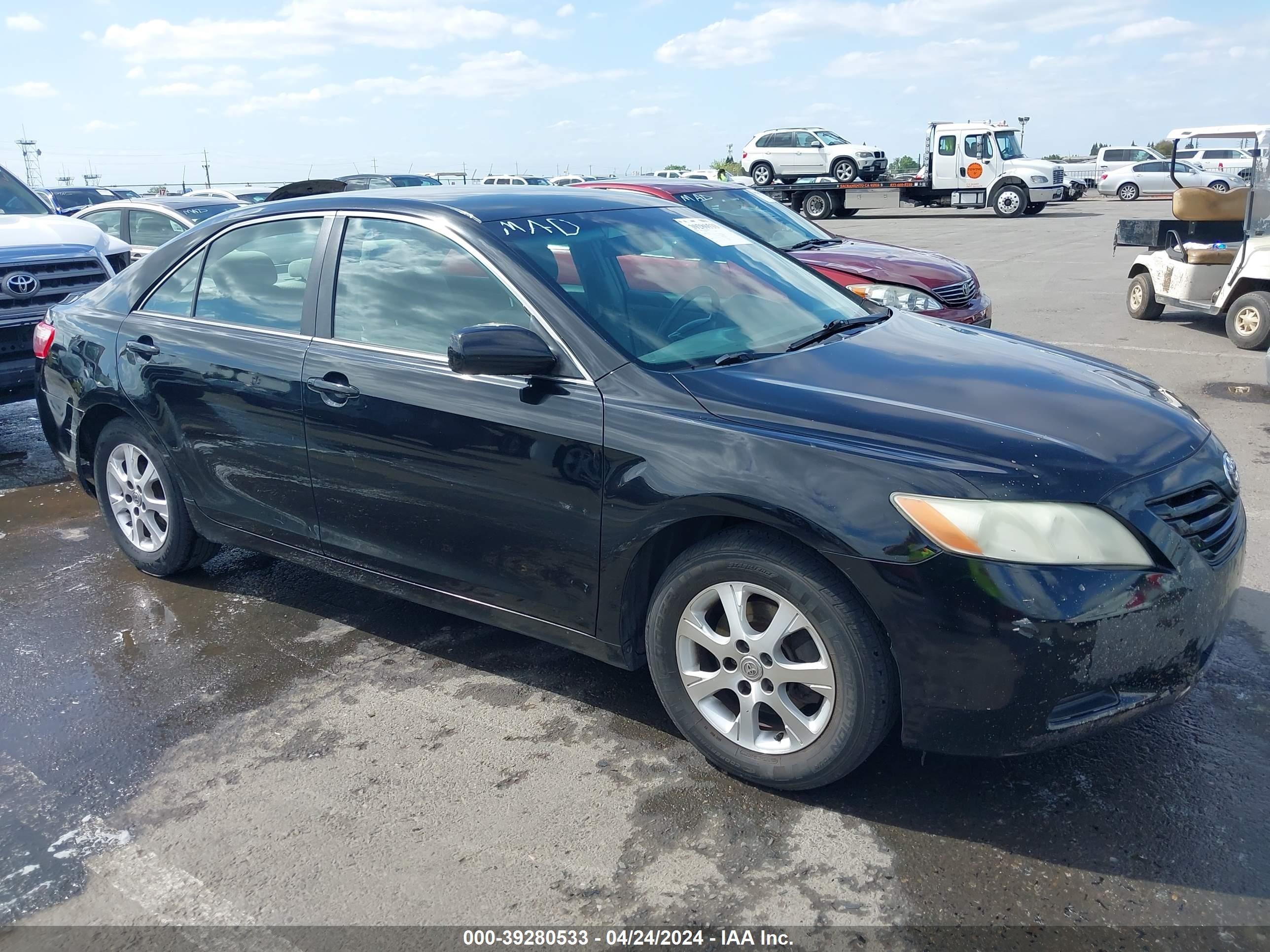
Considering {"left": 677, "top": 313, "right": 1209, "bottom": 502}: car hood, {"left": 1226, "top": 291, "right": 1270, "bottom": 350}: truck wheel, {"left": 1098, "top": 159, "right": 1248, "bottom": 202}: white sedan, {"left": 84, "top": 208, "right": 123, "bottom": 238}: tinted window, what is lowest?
{"left": 1226, "top": 291, "right": 1270, "bottom": 350}: truck wheel

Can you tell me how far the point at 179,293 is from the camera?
455cm

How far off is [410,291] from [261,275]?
865 mm

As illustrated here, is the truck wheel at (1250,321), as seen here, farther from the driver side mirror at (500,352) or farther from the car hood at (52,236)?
the car hood at (52,236)

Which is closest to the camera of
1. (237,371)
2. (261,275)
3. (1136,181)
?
(237,371)

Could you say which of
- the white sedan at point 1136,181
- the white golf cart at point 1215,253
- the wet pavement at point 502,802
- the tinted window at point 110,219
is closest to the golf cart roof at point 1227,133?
the white golf cart at point 1215,253

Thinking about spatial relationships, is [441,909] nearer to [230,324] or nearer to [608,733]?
[608,733]

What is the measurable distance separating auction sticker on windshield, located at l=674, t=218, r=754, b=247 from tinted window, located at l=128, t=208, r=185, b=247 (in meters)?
10.2

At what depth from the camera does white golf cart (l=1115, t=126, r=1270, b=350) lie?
921 centimetres

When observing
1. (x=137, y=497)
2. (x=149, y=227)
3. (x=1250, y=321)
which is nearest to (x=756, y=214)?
(x=1250, y=321)

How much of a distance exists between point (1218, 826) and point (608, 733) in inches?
69.3

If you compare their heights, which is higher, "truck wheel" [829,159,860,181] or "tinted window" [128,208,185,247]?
"truck wheel" [829,159,860,181]

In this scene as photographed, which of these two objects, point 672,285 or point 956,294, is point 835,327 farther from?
point 956,294

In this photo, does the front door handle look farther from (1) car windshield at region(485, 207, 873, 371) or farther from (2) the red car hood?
(2) the red car hood

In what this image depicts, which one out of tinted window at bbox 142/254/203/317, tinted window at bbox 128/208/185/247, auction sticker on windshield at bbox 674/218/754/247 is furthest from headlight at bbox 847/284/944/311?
tinted window at bbox 128/208/185/247
